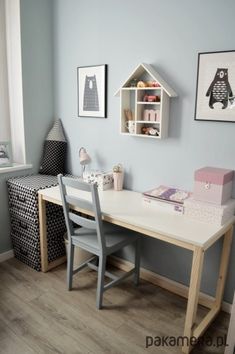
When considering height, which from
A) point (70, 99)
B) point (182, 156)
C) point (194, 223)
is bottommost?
point (194, 223)

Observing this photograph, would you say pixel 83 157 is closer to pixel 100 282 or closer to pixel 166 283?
pixel 100 282

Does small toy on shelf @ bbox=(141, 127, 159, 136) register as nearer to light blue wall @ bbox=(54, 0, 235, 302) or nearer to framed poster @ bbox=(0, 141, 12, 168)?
light blue wall @ bbox=(54, 0, 235, 302)

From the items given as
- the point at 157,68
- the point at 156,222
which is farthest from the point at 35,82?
the point at 156,222

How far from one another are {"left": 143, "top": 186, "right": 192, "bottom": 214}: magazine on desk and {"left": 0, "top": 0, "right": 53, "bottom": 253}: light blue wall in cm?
134

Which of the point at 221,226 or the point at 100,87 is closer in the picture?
the point at 221,226

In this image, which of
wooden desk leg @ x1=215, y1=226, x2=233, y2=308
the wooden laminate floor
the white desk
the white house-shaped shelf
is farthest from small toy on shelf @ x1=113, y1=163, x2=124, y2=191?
wooden desk leg @ x1=215, y1=226, x2=233, y2=308

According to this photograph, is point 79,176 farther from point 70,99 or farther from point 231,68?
point 231,68

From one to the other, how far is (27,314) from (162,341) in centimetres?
94

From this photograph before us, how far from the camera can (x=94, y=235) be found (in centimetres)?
225

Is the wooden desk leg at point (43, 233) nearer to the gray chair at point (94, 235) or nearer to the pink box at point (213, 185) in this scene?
the gray chair at point (94, 235)

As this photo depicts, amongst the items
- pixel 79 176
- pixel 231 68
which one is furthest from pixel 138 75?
pixel 79 176

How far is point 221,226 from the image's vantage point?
1.80 m

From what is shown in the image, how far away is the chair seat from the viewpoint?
211 cm

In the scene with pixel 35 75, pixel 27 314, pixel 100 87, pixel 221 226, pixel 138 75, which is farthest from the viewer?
pixel 35 75
